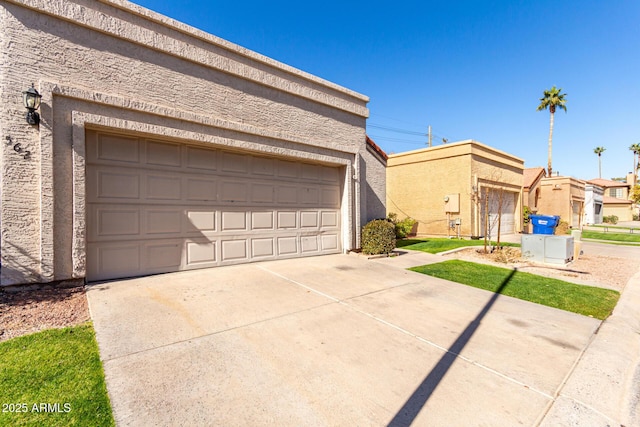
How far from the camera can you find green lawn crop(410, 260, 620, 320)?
502 centimetres

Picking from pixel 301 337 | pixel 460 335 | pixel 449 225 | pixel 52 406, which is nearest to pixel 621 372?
pixel 460 335

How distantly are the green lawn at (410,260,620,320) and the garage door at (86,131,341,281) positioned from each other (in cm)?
373

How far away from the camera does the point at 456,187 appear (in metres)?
15.2

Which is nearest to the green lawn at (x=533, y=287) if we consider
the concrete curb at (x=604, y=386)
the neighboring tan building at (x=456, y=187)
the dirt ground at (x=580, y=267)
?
the dirt ground at (x=580, y=267)

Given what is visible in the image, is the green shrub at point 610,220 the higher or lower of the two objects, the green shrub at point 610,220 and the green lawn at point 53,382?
the higher

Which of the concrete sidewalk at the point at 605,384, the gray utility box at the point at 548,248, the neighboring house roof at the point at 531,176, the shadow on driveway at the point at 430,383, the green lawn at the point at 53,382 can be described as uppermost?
the neighboring house roof at the point at 531,176

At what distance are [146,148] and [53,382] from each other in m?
4.61

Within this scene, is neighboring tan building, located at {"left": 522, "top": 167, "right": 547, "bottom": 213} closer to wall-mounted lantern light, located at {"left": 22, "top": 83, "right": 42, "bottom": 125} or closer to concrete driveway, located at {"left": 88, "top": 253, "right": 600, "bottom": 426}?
concrete driveway, located at {"left": 88, "top": 253, "right": 600, "bottom": 426}

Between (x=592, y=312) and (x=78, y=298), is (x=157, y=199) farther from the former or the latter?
(x=592, y=312)

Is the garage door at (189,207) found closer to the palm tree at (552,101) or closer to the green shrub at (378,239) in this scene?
the green shrub at (378,239)

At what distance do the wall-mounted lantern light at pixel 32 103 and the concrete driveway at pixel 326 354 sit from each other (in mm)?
2900

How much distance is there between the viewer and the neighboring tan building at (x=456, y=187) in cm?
1494

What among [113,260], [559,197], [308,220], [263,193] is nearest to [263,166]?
[263,193]

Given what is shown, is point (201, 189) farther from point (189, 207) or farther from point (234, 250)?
point (234, 250)
